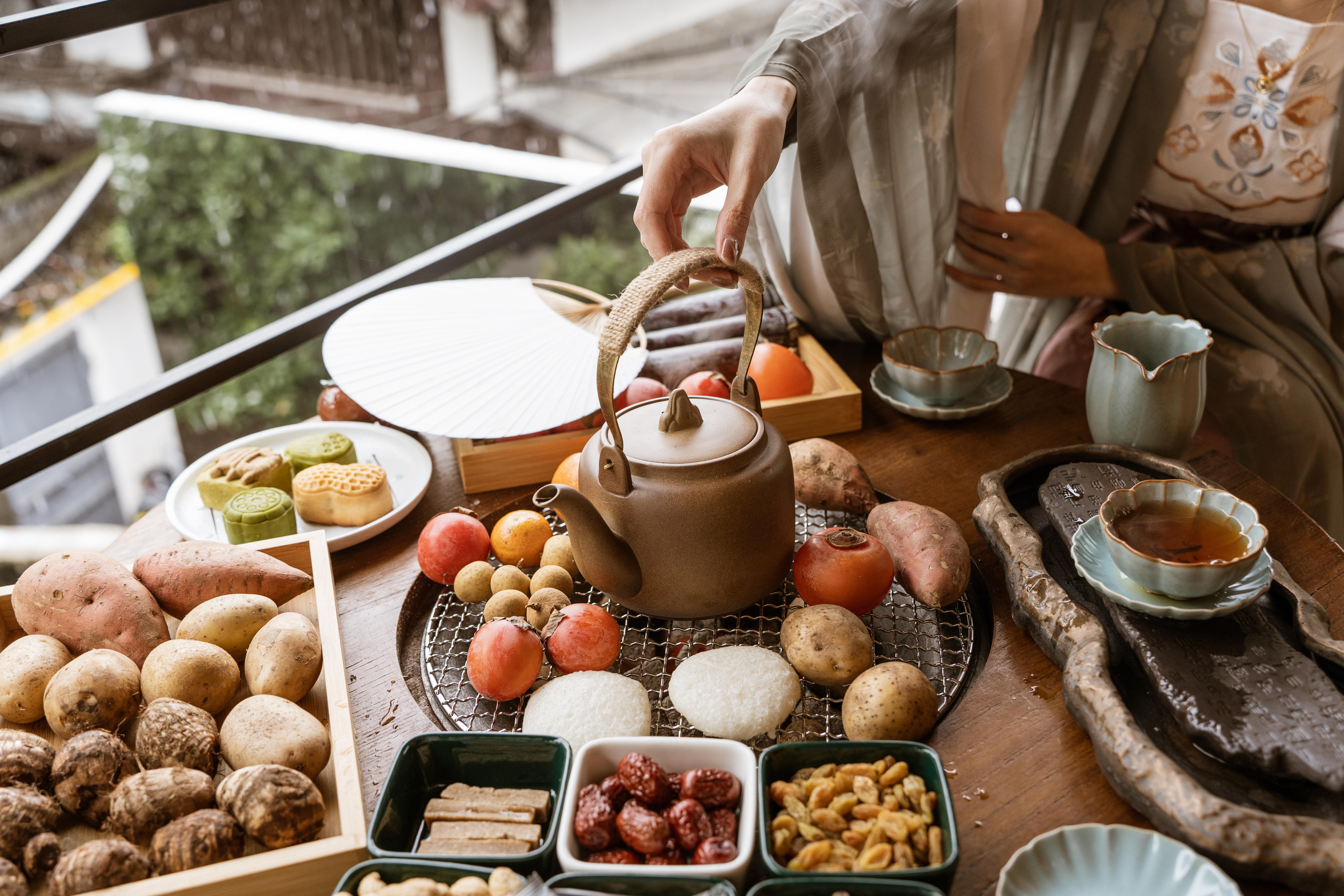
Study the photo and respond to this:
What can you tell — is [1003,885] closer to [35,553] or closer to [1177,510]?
[1177,510]

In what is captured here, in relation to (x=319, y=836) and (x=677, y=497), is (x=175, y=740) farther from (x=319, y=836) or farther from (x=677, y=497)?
(x=677, y=497)

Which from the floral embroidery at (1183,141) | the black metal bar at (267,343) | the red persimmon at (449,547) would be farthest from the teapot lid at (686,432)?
the floral embroidery at (1183,141)

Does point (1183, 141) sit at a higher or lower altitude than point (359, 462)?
higher

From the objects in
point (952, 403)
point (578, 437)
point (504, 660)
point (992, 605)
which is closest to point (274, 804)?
point (504, 660)

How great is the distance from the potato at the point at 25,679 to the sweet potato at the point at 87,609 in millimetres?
45

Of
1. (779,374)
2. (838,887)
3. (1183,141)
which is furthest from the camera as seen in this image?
(1183,141)

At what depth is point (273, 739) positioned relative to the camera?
41.6 inches

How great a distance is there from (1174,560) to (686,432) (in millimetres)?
630

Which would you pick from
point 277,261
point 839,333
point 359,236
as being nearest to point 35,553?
point 277,261

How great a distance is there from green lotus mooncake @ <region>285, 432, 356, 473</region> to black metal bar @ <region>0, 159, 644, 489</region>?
0.25 metres

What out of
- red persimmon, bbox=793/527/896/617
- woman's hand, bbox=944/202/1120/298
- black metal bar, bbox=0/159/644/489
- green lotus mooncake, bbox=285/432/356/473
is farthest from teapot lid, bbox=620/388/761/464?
woman's hand, bbox=944/202/1120/298

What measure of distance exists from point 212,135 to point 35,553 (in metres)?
2.95

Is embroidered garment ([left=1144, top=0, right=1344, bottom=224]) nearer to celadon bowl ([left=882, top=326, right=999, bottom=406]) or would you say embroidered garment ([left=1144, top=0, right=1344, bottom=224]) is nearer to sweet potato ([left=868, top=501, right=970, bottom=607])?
celadon bowl ([left=882, top=326, right=999, bottom=406])

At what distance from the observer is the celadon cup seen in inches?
56.6
